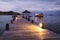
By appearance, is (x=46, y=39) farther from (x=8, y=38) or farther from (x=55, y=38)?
(x=8, y=38)

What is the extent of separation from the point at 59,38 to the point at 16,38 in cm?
273

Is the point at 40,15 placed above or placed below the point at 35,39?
above

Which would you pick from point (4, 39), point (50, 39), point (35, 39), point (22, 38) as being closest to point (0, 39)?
point (4, 39)

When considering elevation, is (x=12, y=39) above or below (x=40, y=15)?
below

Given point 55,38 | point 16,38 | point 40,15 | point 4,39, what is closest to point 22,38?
point 16,38

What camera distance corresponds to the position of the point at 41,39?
12484 millimetres

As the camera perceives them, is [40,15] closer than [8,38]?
No

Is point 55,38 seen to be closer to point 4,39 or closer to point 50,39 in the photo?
point 50,39

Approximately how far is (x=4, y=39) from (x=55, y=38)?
3.21m

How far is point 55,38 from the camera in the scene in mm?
12812

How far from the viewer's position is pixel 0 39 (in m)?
12.6

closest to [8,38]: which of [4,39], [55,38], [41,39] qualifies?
[4,39]

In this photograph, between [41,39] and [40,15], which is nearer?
[41,39]

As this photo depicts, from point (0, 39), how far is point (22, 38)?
4.56ft
